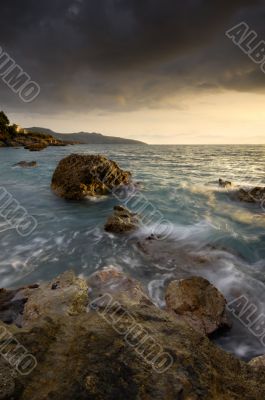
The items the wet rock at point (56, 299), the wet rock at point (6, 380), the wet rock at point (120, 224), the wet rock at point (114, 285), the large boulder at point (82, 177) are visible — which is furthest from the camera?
the large boulder at point (82, 177)

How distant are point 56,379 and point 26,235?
28.5 ft

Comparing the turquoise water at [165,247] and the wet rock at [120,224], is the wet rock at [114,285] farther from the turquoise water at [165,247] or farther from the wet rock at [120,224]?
the wet rock at [120,224]

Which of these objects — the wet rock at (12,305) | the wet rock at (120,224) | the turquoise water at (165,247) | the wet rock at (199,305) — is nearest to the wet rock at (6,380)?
the wet rock at (12,305)

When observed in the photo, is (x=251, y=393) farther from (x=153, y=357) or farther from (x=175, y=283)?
(x=175, y=283)

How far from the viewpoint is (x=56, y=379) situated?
105 inches

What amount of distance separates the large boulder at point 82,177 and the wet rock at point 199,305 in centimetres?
1045

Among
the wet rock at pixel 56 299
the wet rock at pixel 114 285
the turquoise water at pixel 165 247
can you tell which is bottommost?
the turquoise water at pixel 165 247

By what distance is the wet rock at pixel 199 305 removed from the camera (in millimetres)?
5348

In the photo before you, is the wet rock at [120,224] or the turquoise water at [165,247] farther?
the wet rock at [120,224]

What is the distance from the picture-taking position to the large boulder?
15414 millimetres

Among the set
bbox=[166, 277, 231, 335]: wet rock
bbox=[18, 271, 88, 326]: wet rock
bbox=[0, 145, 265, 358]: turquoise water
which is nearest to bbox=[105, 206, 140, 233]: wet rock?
bbox=[0, 145, 265, 358]: turquoise water

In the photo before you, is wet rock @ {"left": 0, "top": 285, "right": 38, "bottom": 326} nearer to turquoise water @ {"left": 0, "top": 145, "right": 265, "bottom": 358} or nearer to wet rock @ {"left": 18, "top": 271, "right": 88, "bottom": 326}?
wet rock @ {"left": 18, "top": 271, "right": 88, "bottom": 326}

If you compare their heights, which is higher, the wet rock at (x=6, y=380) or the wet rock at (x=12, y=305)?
the wet rock at (x=6, y=380)

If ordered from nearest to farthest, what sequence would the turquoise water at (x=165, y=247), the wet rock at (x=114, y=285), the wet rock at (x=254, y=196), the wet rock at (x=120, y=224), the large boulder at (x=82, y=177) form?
the wet rock at (x=114, y=285) < the turquoise water at (x=165, y=247) < the wet rock at (x=120, y=224) < the large boulder at (x=82, y=177) < the wet rock at (x=254, y=196)
